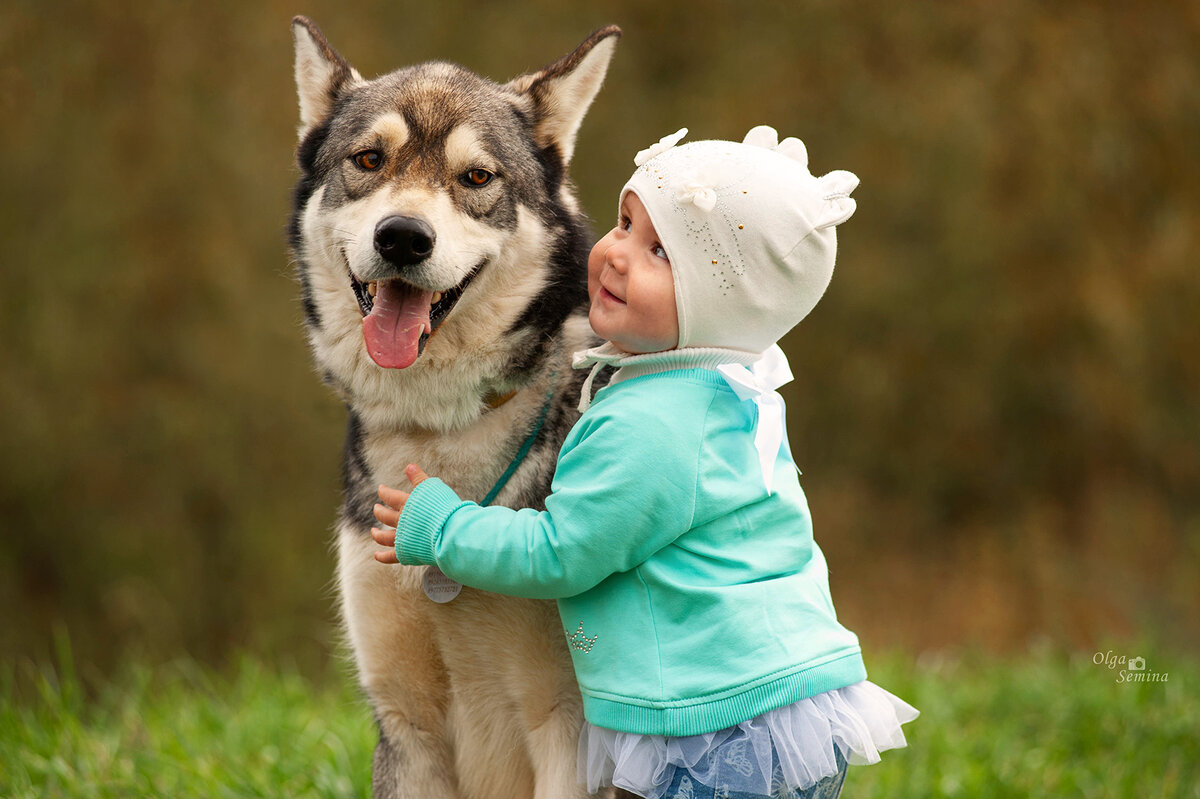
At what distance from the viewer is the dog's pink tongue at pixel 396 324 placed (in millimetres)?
2367

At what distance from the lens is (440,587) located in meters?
2.39

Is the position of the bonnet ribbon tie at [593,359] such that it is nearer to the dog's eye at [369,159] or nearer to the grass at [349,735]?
the dog's eye at [369,159]

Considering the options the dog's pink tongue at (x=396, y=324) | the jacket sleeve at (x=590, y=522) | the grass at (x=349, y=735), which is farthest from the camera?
the grass at (x=349, y=735)

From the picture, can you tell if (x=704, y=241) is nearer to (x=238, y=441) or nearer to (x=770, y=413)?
(x=770, y=413)

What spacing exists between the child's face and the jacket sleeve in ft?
0.58

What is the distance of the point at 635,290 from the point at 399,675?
1.06 meters

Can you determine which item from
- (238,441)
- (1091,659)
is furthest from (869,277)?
(238,441)

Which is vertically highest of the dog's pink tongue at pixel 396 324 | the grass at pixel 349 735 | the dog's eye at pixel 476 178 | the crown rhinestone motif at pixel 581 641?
the dog's eye at pixel 476 178

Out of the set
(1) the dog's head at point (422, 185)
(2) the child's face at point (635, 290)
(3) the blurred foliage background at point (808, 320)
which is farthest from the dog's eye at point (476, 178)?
(3) the blurred foliage background at point (808, 320)

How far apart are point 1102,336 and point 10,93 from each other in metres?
7.37

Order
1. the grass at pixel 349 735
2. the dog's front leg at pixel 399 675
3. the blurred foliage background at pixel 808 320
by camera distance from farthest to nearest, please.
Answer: the blurred foliage background at pixel 808 320, the grass at pixel 349 735, the dog's front leg at pixel 399 675

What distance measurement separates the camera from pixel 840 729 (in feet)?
6.98

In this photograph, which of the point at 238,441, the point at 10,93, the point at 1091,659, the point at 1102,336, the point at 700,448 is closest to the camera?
the point at 700,448

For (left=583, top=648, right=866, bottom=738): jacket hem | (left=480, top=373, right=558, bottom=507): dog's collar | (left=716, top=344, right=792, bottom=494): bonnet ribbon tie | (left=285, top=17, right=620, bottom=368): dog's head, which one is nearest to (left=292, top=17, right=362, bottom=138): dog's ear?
(left=285, top=17, right=620, bottom=368): dog's head
